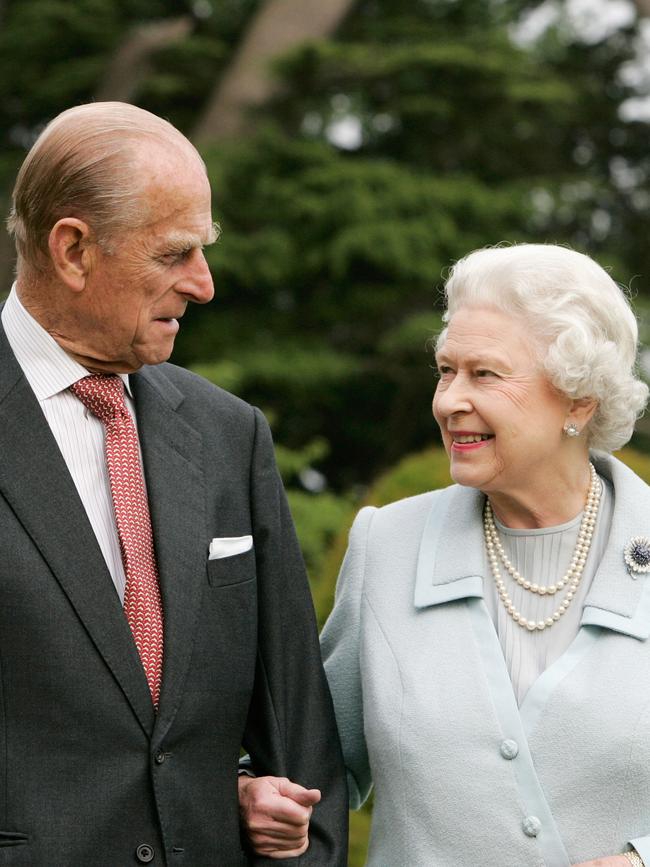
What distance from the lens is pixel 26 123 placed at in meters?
12.3

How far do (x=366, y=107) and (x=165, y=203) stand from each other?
9159 mm

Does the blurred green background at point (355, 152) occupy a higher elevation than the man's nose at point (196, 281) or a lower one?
lower

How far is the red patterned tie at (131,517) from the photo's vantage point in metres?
2.76

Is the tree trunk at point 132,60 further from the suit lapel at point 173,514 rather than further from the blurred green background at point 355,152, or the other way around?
the suit lapel at point 173,514

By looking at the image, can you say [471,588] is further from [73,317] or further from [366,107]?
[366,107]

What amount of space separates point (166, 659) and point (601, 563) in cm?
96

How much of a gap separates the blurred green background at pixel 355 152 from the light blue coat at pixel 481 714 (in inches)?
264

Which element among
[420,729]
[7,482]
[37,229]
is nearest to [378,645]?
[420,729]

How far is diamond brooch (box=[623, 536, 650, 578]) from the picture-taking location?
3010 mm

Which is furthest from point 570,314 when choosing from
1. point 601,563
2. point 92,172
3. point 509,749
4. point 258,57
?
point 258,57

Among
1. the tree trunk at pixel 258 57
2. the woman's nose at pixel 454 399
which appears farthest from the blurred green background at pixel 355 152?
the woman's nose at pixel 454 399

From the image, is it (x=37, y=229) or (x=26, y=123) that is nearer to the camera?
(x=37, y=229)

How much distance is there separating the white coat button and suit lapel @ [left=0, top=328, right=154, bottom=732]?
0.80 meters

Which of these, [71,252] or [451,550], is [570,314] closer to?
[451,550]
